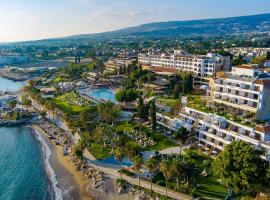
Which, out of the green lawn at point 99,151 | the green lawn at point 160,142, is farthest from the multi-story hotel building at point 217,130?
the green lawn at point 99,151

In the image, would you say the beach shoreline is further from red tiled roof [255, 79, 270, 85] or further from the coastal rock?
red tiled roof [255, 79, 270, 85]

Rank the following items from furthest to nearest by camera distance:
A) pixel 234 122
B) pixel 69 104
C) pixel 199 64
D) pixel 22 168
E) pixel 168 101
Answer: pixel 199 64 < pixel 69 104 < pixel 168 101 < pixel 22 168 < pixel 234 122

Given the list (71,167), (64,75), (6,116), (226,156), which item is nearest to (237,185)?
(226,156)

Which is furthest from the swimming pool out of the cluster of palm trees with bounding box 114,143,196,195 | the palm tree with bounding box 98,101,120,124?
the cluster of palm trees with bounding box 114,143,196,195

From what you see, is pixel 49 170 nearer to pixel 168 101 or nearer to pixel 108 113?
pixel 108 113

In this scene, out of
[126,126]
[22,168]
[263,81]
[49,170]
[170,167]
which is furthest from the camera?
[126,126]

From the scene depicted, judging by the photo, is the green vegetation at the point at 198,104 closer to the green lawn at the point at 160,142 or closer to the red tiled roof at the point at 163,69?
the green lawn at the point at 160,142

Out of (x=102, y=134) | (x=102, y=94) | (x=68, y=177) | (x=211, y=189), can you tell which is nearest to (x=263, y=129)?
(x=211, y=189)
